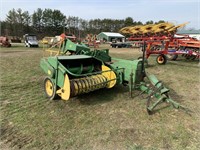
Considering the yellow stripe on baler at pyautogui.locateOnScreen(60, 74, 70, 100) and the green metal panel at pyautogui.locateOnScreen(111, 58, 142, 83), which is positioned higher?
the green metal panel at pyautogui.locateOnScreen(111, 58, 142, 83)

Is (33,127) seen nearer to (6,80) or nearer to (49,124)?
(49,124)

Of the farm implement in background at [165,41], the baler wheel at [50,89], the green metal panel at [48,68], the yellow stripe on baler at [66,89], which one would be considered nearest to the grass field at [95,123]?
the baler wheel at [50,89]

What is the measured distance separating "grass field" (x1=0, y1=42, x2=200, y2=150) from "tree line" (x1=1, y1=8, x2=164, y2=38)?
54538mm

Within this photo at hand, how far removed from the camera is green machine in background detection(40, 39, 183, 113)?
4191 millimetres

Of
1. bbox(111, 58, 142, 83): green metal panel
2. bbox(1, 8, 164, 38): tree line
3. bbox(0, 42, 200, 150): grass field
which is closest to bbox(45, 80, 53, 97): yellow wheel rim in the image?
bbox(0, 42, 200, 150): grass field

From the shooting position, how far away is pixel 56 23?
2547 inches

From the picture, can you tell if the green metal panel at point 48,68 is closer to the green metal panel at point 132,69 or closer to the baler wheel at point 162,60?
the green metal panel at point 132,69

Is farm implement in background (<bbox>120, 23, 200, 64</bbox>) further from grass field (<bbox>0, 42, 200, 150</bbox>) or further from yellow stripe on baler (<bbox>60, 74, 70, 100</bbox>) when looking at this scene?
yellow stripe on baler (<bbox>60, 74, 70, 100</bbox>)

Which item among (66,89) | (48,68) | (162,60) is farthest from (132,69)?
(162,60)

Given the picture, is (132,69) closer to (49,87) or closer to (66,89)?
(66,89)

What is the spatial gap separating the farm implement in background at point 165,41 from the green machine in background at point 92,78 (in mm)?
5405

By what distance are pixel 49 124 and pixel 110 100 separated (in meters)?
1.76

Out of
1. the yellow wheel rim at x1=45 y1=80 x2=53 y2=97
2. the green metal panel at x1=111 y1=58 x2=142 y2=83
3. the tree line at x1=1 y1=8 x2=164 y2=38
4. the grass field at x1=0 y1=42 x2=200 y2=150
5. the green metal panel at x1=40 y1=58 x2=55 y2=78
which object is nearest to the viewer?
the grass field at x1=0 y1=42 x2=200 y2=150

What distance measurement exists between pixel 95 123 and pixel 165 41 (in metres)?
8.47
